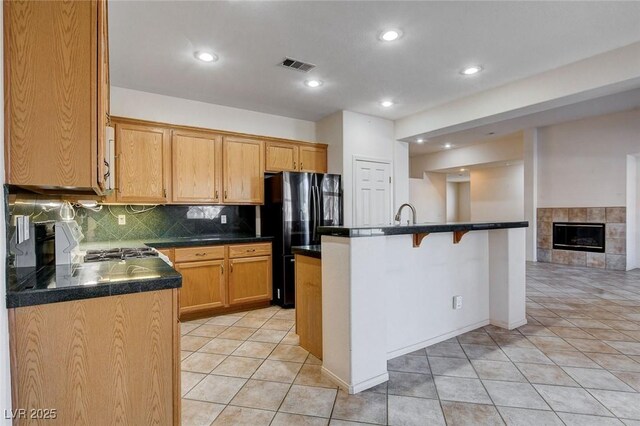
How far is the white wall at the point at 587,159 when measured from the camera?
19.1ft

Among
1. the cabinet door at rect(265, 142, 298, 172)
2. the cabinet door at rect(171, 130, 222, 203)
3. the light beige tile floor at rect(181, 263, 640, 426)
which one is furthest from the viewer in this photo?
the cabinet door at rect(265, 142, 298, 172)

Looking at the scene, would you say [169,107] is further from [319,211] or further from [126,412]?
[126,412]

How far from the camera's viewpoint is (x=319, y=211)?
4.34m

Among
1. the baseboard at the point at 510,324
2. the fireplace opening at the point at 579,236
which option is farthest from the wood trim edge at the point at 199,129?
the fireplace opening at the point at 579,236

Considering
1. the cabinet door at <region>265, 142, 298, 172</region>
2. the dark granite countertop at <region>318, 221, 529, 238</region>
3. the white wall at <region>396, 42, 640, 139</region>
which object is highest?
the white wall at <region>396, 42, 640, 139</region>

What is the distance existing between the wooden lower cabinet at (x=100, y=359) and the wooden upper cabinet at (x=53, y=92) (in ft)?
1.80

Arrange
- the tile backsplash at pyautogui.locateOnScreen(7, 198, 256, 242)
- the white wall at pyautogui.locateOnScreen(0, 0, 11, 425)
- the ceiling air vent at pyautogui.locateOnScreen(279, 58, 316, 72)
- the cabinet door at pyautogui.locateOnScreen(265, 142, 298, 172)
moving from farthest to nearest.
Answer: the cabinet door at pyautogui.locateOnScreen(265, 142, 298, 172)
the tile backsplash at pyautogui.locateOnScreen(7, 198, 256, 242)
the ceiling air vent at pyautogui.locateOnScreen(279, 58, 316, 72)
the white wall at pyautogui.locateOnScreen(0, 0, 11, 425)

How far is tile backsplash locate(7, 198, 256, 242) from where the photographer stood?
12.0ft

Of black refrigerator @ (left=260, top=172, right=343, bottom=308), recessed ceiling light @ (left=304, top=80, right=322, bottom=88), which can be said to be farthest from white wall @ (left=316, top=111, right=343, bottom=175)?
recessed ceiling light @ (left=304, top=80, right=322, bottom=88)

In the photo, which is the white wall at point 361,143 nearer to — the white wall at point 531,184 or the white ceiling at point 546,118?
the white ceiling at point 546,118

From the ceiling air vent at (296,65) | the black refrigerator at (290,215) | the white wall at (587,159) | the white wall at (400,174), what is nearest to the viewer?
the ceiling air vent at (296,65)

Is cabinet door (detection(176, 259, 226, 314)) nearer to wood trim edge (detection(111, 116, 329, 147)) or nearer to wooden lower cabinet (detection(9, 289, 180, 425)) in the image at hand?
wood trim edge (detection(111, 116, 329, 147))

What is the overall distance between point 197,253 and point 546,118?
655 centimetres

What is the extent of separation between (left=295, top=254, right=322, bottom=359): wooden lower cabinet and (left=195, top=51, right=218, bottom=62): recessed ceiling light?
2052mm
